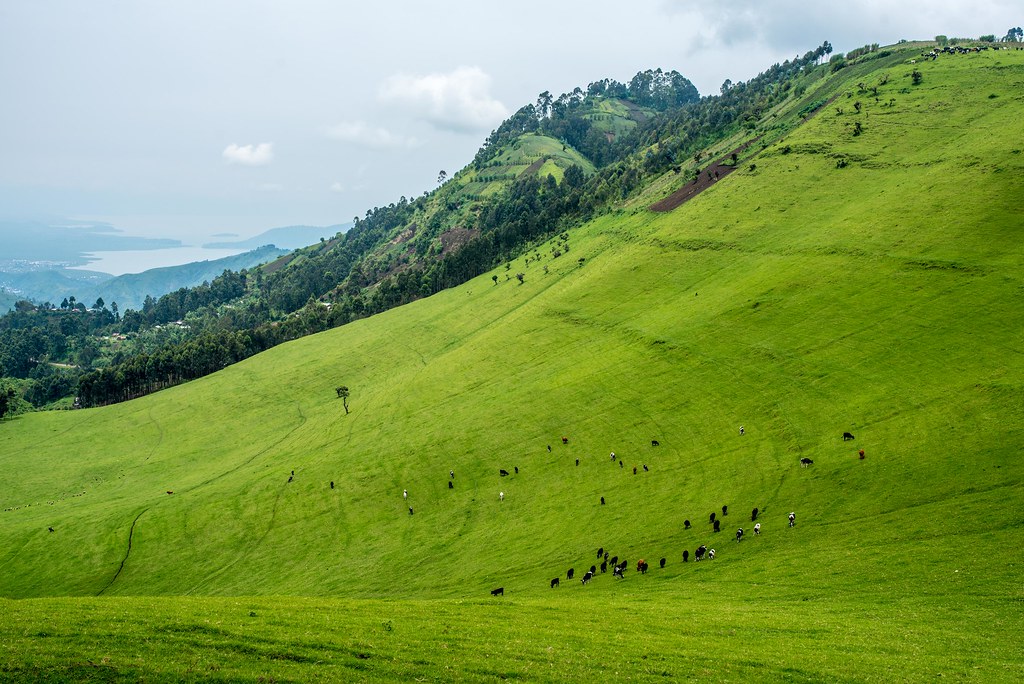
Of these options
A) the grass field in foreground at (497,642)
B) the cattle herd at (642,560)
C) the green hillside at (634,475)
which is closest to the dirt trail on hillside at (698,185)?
the green hillside at (634,475)

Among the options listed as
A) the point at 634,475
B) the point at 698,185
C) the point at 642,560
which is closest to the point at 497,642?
the point at 642,560

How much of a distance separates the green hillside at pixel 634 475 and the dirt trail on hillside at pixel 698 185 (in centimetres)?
1445

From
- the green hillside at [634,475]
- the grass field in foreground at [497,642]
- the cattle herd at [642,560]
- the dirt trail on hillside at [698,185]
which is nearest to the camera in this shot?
the grass field in foreground at [497,642]

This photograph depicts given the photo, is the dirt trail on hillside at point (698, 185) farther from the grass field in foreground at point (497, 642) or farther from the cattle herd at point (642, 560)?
the grass field in foreground at point (497, 642)

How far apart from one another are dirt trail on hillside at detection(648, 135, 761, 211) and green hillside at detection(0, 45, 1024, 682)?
14.5m

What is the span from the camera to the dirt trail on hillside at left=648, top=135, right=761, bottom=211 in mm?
154875

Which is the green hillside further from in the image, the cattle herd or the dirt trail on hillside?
the dirt trail on hillside

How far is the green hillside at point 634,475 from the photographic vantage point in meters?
30.5

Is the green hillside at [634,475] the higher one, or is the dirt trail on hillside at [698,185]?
the dirt trail on hillside at [698,185]

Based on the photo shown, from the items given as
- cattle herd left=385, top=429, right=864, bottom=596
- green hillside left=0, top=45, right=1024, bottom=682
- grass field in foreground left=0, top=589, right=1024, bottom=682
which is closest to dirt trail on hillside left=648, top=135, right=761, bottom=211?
green hillside left=0, top=45, right=1024, bottom=682

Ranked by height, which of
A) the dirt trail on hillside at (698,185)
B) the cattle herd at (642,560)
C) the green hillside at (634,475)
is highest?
the dirt trail on hillside at (698,185)

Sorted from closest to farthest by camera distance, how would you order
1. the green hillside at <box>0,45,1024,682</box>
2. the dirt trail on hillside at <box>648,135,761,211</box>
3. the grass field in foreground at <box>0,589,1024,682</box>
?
the grass field in foreground at <box>0,589,1024,682</box> < the green hillside at <box>0,45,1024,682</box> < the dirt trail on hillside at <box>648,135,761,211</box>

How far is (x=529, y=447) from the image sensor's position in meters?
71.6

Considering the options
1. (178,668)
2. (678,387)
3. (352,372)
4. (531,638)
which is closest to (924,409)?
(678,387)
